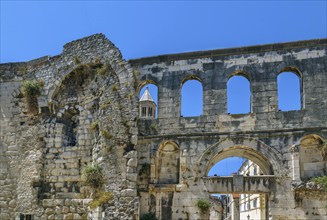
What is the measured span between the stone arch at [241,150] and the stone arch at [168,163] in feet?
3.00

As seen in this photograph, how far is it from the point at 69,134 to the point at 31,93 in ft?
7.72

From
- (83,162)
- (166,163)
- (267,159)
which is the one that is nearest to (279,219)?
(267,159)

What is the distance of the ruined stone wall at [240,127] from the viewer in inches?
540

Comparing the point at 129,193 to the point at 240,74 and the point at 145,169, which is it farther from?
the point at 240,74

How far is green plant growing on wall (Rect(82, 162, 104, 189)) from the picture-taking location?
1456 centimetres

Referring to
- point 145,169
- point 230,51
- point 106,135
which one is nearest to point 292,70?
point 230,51

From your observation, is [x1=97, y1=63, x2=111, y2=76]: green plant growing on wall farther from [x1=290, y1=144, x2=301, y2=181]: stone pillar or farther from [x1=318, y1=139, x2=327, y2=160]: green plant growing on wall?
[x1=318, y1=139, x2=327, y2=160]: green plant growing on wall

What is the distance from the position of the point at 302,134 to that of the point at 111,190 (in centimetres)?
690

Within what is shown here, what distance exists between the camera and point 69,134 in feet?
53.2

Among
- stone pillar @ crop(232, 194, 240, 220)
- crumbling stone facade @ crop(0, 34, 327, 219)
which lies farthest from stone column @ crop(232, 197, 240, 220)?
crumbling stone facade @ crop(0, 34, 327, 219)

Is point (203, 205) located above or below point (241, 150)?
below

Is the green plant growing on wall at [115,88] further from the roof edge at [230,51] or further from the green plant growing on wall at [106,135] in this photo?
the green plant growing on wall at [106,135]

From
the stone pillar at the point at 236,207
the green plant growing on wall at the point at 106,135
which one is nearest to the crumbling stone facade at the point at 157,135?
the green plant growing on wall at the point at 106,135

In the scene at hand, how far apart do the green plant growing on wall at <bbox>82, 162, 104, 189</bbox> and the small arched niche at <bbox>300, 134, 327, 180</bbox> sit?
705cm
